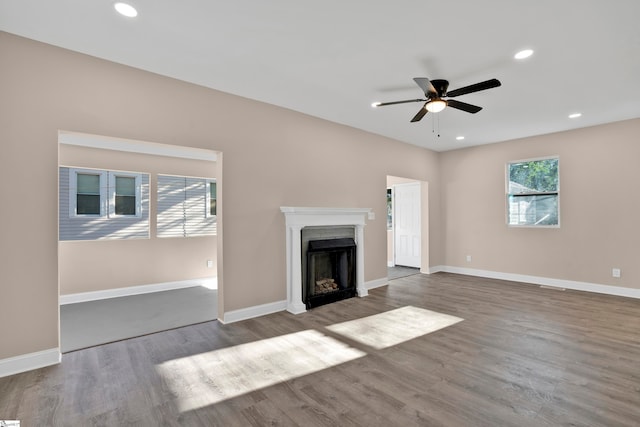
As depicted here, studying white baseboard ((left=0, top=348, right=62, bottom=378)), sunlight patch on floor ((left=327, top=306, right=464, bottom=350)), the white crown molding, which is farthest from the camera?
the white crown molding

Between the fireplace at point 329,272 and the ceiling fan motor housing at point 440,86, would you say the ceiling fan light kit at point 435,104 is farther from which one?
the fireplace at point 329,272

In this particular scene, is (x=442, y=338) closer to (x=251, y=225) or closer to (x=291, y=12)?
(x=251, y=225)

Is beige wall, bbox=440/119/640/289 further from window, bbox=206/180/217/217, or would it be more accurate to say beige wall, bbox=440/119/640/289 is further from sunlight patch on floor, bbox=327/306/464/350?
window, bbox=206/180/217/217

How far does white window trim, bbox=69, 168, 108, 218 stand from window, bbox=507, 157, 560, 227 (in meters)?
7.48

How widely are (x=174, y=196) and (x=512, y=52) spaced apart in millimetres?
5524

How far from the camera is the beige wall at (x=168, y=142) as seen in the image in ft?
8.47

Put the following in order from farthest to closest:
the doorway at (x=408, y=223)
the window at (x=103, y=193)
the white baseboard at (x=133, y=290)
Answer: the doorway at (x=408, y=223), the window at (x=103, y=193), the white baseboard at (x=133, y=290)

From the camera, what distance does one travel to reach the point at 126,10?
2.28m

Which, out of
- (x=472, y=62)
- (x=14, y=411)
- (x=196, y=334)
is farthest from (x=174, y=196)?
(x=472, y=62)

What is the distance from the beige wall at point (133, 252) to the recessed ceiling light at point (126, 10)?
11.2 feet

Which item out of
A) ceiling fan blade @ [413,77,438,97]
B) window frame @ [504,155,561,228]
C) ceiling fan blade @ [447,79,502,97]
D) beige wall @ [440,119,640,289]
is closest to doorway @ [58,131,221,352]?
ceiling fan blade @ [413,77,438,97]

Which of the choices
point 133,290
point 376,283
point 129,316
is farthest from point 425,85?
point 133,290

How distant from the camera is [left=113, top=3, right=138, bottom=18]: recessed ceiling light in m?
2.23

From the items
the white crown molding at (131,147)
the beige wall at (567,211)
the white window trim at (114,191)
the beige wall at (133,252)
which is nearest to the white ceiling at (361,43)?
the beige wall at (567,211)
